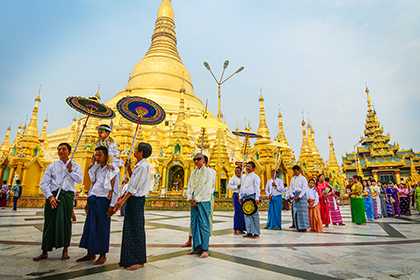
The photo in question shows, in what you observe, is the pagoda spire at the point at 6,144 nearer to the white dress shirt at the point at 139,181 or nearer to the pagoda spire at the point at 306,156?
the pagoda spire at the point at 306,156

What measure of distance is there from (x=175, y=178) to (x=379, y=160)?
37483 mm

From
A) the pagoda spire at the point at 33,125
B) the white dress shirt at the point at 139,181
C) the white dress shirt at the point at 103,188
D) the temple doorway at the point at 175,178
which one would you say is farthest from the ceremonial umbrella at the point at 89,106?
the pagoda spire at the point at 33,125

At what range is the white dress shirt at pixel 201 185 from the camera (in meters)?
4.59

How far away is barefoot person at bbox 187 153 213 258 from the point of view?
4242 mm

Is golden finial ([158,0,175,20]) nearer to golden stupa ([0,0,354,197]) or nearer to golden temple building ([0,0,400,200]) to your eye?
golden temple building ([0,0,400,200])

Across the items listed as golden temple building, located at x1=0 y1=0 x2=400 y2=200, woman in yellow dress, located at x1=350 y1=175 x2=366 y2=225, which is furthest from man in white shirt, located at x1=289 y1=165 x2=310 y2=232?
woman in yellow dress, located at x1=350 y1=175 x2=366 y2=225

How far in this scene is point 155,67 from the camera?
36719mm

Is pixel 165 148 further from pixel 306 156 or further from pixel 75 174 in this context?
pixel 306 156

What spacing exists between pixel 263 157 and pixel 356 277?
57.6ft

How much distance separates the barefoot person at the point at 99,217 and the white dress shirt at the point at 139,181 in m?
0.40

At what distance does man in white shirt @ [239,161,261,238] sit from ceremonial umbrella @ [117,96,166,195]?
8.84 ft

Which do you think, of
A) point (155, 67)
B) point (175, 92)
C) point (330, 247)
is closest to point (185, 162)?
point (330, 247)

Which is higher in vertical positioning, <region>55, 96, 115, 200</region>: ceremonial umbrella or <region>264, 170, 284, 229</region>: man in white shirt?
<region>55, 96, 115, 200</region>: ceremonial umbrella

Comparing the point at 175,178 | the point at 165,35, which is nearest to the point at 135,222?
the point at 175,178
